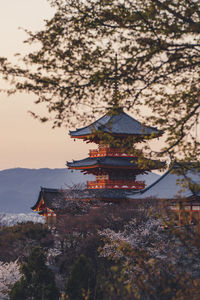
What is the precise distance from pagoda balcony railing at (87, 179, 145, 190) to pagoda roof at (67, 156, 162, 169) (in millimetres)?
1577

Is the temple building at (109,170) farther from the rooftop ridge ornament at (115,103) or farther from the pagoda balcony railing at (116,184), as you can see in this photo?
the rooftop ridge ornament at (115,103)

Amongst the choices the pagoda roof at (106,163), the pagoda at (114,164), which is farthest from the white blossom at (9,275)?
the pagoda roof at (106,163)

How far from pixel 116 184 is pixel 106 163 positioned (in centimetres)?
214

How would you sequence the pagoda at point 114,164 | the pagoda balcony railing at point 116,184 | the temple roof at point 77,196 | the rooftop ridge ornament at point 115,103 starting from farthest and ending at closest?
the pagoda balcony railing at point 116,184, the pagoda at point 114,164, the temple roof at point 77,196, the rooftop ridge ornament at point 115,103

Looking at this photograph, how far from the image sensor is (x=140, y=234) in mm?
29656

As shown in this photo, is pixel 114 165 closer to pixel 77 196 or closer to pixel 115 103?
pixel 77 196

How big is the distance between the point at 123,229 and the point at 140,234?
5.15 ft

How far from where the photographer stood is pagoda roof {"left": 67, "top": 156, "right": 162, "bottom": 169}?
41406 millimetres

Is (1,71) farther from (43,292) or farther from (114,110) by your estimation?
(43,292)

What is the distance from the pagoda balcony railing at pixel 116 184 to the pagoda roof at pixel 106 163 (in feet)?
5.17

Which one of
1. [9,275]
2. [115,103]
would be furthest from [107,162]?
[115,103]

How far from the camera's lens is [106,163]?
1635 inches

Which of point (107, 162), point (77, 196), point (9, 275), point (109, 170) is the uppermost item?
point (107, 162)

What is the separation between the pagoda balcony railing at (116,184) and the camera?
140 feet
